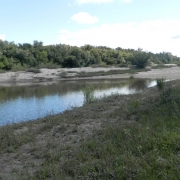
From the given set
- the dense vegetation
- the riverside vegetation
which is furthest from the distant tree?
the riverside vegetation

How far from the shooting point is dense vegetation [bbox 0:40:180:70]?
8075 cm

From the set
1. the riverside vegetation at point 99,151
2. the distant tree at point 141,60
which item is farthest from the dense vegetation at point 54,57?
the riverside vegetation at point 99,151

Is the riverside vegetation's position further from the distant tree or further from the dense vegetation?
the distant tree

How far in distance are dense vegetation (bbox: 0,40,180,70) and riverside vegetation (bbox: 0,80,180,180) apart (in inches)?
2584

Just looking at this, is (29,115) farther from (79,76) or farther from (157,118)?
(79,76)

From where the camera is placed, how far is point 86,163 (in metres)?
6.50

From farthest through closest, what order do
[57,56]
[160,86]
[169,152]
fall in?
[57,56] < [160,86] < [169,152]

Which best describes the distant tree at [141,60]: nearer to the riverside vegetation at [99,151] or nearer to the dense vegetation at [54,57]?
the dense vegetation at [54,57]

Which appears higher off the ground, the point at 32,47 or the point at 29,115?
the point at 32,47

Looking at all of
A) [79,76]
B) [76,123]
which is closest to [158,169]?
[76,123]

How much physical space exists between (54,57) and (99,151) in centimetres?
8450

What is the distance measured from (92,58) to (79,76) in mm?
25219

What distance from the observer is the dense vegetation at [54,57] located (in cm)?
8075

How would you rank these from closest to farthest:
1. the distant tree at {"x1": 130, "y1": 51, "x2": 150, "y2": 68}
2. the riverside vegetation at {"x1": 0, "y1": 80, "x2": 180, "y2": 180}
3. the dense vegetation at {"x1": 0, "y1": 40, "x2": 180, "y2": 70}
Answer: the riverside vegetation at {"x1": 0, "y1": 80, "x2": 180, "y2": 180}
the dense vegetation at {"x1": 0, "y1": 40, "x2": 180, "y2": 70}
the distant tree at {"x1": 130, "y1": 51, "x2": 150, "y2": 68}
